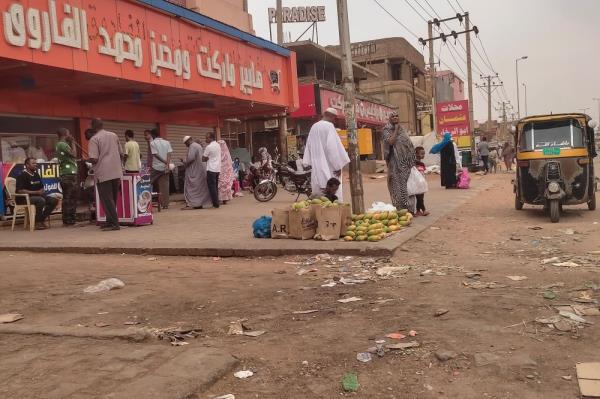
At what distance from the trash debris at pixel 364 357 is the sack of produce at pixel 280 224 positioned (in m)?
4.21

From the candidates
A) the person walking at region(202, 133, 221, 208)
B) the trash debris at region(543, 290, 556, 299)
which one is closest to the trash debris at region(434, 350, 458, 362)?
the trash debris at region(543, 290, 556, 299)

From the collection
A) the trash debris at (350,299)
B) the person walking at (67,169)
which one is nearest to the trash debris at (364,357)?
the trash debris at (350,299)

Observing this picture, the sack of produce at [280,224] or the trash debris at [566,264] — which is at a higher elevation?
the sack of produce at [280,224]

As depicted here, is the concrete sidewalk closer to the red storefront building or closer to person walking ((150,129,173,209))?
person walking ((150,129,173,209))

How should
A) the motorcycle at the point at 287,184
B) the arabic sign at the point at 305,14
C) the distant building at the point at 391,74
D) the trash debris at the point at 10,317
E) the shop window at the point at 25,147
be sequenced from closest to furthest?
the trash debris at the point at 10,317, the shop window at the point at 25,147, the motorcycle at the point at 287,184, the arabic sign at the point at 305,14, the distant building at the point at 391,74

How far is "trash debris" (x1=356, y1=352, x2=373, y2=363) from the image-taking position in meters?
3.37

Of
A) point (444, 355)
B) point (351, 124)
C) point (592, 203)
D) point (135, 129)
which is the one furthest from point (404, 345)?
point (135, 129)

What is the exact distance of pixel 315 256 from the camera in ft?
22.3

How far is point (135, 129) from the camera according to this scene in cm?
1558

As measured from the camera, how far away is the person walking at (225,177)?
47.6ft

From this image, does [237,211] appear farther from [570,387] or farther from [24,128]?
[570,387]

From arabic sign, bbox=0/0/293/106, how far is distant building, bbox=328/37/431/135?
2823cm

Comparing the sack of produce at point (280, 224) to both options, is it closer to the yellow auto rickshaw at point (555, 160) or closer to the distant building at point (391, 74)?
the yellow auto rickshaw at point (555, 160)

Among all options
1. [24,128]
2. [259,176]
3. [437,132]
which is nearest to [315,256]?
[24,128]
